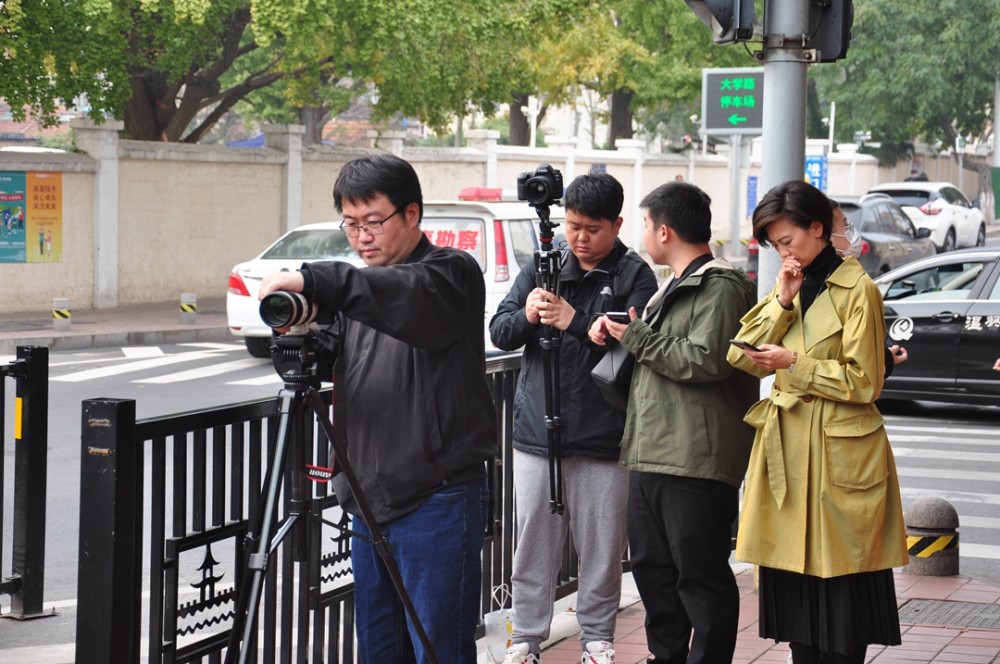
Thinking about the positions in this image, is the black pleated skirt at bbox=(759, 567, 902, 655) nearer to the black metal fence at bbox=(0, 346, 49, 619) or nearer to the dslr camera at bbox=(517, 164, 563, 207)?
the dslr camera at bbox=(517, 164, 563, 207)

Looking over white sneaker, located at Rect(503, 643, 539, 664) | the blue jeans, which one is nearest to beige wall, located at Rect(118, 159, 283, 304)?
white sneaker, located at Rect(503, 643, 539, 664)

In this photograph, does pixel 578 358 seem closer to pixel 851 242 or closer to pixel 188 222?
pixel 851 242

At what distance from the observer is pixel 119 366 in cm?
1520

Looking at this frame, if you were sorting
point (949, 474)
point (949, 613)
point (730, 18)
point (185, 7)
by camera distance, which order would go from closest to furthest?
point (730, 18)
point (949, 613)
point (949, 474)
point (185, 7)

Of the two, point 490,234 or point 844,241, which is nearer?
point 844,241

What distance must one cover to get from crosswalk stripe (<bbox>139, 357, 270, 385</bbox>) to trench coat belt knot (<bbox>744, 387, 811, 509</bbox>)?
10.5 m

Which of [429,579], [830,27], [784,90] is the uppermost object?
[830,27]

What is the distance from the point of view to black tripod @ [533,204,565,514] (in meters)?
4.59

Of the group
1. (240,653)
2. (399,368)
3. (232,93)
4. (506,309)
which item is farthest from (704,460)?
(232,93)

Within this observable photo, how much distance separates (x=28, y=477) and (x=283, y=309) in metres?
3.36

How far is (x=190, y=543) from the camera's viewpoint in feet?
12.5

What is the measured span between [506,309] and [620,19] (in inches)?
1269

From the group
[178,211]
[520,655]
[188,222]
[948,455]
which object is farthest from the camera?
[188,222]

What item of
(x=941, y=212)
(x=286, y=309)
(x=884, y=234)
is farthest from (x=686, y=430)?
(x=941, y=212)
